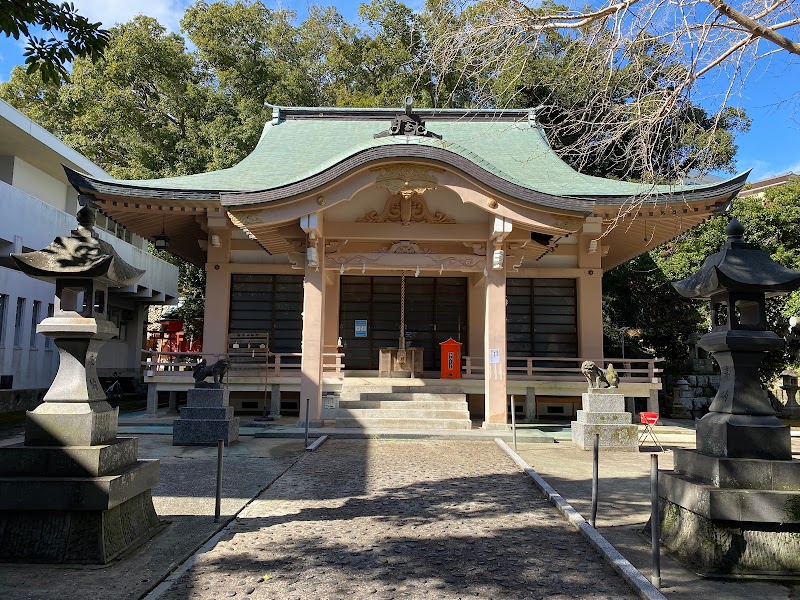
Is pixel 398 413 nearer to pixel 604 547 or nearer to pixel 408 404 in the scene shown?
pixel 408 404

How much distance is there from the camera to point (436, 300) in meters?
17.6

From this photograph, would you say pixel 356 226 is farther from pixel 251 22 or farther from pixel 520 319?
pixel 251 22

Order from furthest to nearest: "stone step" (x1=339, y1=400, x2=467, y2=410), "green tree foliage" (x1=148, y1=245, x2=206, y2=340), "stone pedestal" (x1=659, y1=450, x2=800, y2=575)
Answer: "green tree foliage" (x1=148, y1=245, x2=206, y2=340) → "stone step" (x1=339, y1=400, x2=467, y2=410) → "stone pedestal" (x1=659, y1=450, x2=800, y2=575)

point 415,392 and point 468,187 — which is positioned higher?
point 468,187

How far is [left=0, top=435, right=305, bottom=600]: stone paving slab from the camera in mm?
4031

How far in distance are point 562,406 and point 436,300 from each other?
4.84 metres

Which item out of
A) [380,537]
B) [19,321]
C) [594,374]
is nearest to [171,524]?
[380,537]

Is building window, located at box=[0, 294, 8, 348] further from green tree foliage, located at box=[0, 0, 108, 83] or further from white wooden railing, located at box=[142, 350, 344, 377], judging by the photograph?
green tree foliage, located at box=[0, 0, 108, 83]

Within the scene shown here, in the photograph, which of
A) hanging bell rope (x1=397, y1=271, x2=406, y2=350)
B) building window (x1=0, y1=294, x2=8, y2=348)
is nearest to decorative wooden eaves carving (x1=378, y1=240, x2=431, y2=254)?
hanging bell rope (x1=397, y1=271, x2=406, y2=350)

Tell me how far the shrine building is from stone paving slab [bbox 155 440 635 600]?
5.62m

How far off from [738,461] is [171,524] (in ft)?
17.2

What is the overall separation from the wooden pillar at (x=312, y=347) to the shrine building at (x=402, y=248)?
3 centimetres

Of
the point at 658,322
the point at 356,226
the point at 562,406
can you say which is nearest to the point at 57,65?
the point at 356,226

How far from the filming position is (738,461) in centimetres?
474
